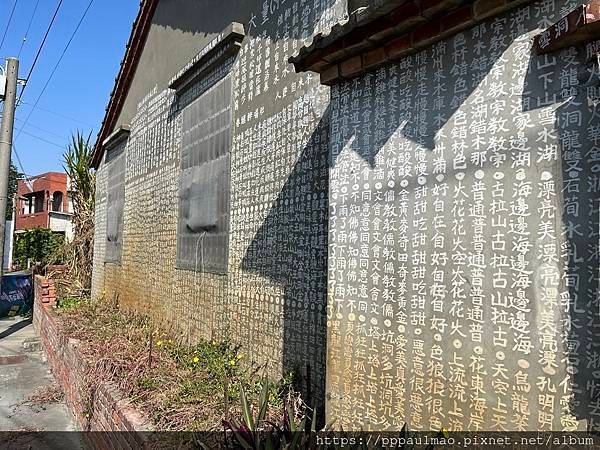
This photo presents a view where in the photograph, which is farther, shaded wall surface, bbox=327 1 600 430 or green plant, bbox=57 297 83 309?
green plant, bbox=57 297 83 309

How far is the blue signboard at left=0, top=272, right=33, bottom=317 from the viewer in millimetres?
15047

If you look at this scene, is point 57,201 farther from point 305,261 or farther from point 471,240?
point 471,240

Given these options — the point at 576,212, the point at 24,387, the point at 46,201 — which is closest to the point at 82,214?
the point at 24,387

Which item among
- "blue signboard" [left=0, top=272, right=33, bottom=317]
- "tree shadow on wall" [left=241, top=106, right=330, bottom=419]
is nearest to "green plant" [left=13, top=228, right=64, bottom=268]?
"blue signboard" [left=0, top=272, right=33, bottom=317]

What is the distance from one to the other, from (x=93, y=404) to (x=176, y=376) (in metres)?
1.22

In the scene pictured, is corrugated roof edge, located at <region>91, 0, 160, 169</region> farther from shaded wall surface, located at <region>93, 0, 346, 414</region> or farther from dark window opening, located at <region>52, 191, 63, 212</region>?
dark window opening, located at <region>52, 191, 63, 212</region>

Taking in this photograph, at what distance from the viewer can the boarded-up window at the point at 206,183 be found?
17.4 feet

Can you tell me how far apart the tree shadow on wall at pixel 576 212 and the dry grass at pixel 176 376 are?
2017 mm

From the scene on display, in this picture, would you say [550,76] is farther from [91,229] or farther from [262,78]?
[91,229]

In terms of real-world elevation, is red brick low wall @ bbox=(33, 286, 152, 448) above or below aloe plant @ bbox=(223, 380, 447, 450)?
below

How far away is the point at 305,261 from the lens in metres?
3.72

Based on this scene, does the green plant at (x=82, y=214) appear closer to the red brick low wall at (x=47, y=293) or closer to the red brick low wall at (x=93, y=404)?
the red brick low wall at (x=47, y=293)

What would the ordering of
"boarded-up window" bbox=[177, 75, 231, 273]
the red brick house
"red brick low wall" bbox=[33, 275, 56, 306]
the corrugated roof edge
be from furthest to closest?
1. the red brick house
2. "red brick low wall" bbox=[33, 275, 56, 306]
3. the corrugated roof edge
4. "boarded-up window" bbox=[177, 75, 231, 273]

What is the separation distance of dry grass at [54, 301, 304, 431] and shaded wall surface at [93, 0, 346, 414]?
0.19 metres
